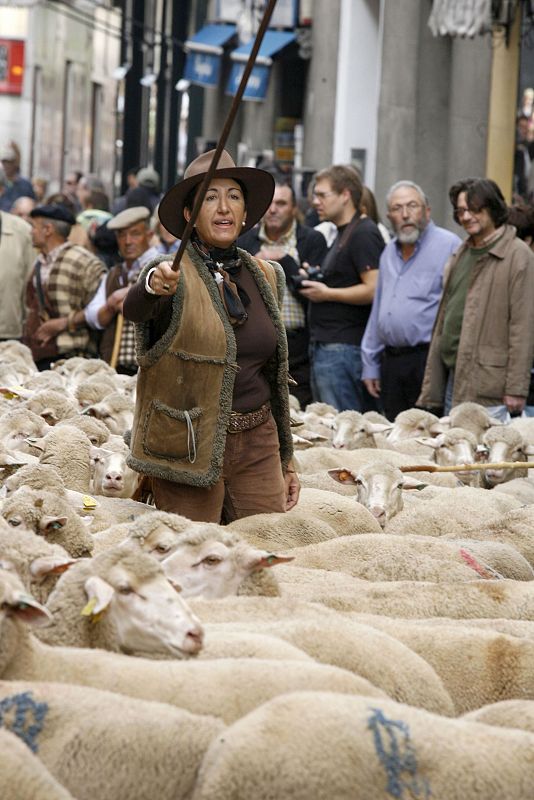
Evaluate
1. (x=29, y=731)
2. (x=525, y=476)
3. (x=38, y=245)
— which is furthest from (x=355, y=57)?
(x=29, y=731)

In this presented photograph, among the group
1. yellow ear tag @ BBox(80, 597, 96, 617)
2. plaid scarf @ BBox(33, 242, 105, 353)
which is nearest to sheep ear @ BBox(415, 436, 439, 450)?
plaid scarf @ BBox(33, 242, 105, 353)

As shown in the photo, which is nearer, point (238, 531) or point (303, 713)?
point (303, 713)

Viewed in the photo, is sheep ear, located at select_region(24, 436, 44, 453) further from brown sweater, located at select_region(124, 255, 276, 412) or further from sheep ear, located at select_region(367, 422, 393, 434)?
sheep ear, located at select_region(367, 422, 393, 434)

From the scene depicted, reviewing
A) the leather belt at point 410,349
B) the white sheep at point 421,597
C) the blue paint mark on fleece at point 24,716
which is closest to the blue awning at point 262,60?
the leather belt at point 410,349

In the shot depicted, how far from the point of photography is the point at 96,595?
13.5ft

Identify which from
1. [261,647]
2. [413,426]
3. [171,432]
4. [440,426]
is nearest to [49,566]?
[261,647]

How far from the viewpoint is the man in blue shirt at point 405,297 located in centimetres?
1030

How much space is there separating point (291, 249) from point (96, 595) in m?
7.15

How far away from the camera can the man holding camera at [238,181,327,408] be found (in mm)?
10875

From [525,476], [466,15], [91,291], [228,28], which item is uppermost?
[228,28]

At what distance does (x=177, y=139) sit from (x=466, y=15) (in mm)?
23276

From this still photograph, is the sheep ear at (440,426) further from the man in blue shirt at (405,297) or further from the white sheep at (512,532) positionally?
the white sheep at (512,532)

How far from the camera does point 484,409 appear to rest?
948 centimetres

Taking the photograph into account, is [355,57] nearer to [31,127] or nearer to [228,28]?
[228,28]
